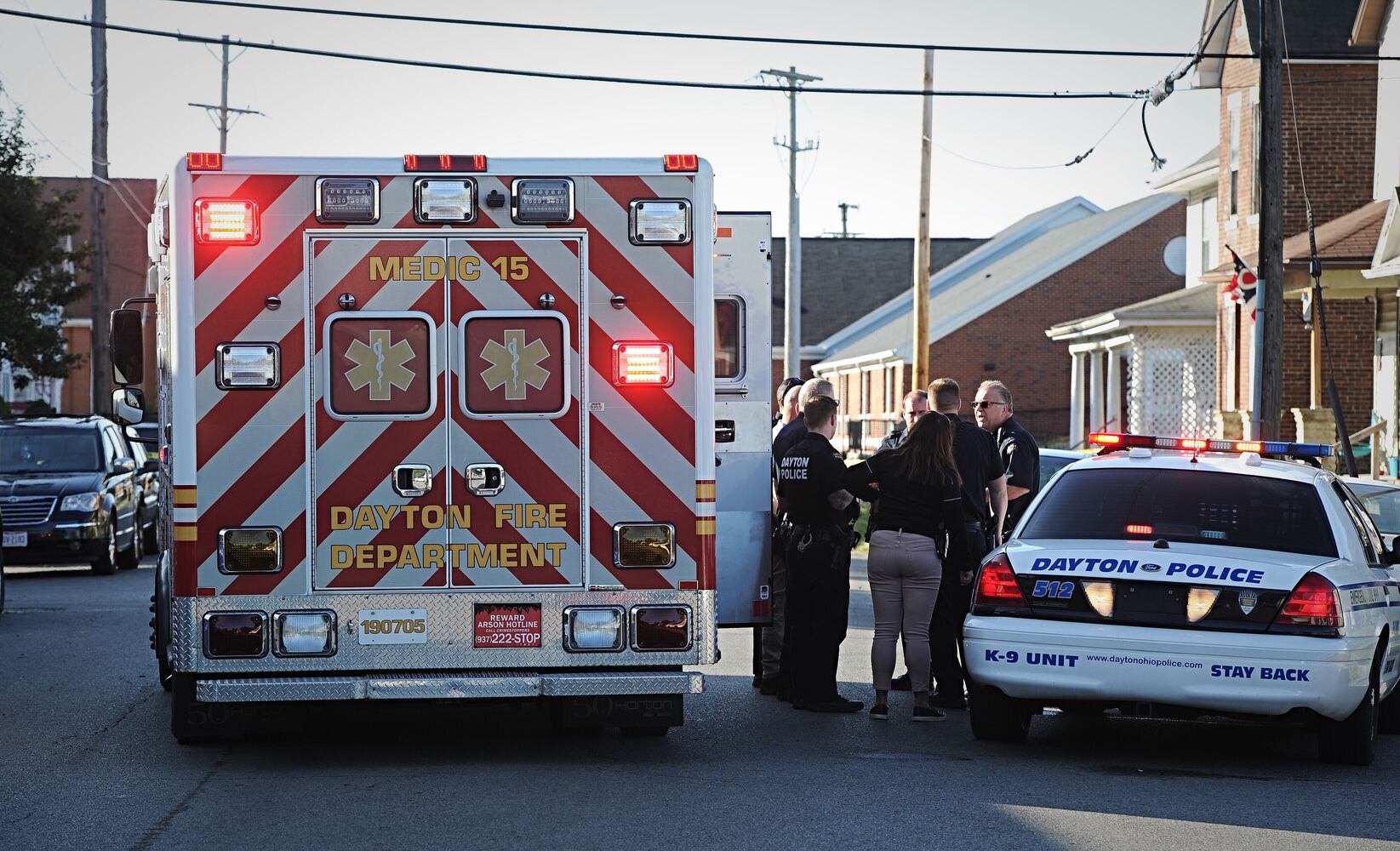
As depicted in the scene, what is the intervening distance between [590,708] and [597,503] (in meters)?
0.99

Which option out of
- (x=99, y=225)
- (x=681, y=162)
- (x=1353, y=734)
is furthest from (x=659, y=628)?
(x=99, y=225)

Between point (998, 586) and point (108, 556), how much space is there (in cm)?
1465

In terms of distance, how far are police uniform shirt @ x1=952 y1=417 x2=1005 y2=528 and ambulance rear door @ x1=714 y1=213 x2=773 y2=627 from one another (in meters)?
1.17

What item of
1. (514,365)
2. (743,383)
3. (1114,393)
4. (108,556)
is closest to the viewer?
(514,365)

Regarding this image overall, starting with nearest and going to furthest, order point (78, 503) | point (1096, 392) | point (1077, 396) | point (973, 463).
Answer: point (973, 463)
point (78, 503)
point (1096, 392)
point (1077, 396)

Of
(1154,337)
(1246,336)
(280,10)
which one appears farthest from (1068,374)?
(280,10)

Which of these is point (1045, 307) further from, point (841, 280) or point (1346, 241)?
point (1346, 241)

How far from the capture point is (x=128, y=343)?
399 inches

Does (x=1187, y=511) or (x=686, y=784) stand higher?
(x=1187, y=511)

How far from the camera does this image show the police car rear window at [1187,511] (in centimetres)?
879

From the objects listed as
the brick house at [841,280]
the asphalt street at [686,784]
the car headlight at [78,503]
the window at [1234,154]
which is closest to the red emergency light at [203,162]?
the asphalt street at [686,784]

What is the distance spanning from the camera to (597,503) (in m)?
8.44

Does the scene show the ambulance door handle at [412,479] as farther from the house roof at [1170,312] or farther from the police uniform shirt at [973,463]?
the house roof at [1170,312]

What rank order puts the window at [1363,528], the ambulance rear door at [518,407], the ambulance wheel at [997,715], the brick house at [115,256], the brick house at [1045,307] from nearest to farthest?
the ambulance rear door at [518,407], the ambulance wheel at [997,715], the window at [1363,528], the brick house at [1045,307], the brick house at [115,256]
